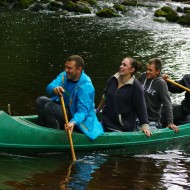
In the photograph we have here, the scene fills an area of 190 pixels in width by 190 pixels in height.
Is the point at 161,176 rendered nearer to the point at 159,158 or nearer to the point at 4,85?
the point at 159,158

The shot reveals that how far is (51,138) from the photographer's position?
783 centimetres

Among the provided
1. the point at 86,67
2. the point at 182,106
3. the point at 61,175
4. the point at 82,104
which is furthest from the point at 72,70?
the point at 86,67

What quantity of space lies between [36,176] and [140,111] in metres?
2.15

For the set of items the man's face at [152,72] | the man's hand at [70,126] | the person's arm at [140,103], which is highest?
the man's face at [152,72]

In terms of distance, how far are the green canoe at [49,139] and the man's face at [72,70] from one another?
903mm

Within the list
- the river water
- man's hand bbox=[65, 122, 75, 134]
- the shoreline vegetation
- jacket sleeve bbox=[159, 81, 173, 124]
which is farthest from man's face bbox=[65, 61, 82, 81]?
the shoreline vegetation

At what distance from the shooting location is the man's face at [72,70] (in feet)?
24.8

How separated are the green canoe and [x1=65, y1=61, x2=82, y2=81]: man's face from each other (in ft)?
2.96

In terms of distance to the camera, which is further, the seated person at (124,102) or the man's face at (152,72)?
the man's face at (152,72)

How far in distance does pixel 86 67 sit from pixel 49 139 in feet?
31.3

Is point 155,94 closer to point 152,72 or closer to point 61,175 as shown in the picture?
point 152,72

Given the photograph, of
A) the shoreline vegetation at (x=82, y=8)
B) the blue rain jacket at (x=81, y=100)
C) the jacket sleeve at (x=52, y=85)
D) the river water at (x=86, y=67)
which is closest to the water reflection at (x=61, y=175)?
the river water at (x=86, y=67)

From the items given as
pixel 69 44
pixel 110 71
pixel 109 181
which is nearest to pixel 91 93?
pixel 109 181

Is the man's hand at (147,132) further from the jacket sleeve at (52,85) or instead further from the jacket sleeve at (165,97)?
the jacket sleeve at (52,85)
